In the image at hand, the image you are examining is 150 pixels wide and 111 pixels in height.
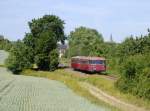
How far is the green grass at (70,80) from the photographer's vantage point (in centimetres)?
3809

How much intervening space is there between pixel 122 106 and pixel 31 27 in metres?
79.4

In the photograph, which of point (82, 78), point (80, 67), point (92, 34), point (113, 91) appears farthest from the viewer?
point (92, 34)

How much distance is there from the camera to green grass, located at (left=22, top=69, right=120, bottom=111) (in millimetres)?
38094

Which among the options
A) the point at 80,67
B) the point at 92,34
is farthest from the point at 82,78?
the point at 92,34

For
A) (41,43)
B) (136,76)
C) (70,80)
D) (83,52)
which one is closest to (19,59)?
(41,43)

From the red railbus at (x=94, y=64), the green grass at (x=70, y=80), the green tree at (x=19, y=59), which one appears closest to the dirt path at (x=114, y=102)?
the green grass at (x=70, y=80)

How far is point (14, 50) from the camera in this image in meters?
101

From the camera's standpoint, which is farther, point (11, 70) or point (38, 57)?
point (11, 70)

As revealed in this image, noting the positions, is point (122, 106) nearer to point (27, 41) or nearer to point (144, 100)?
point (144, 100)

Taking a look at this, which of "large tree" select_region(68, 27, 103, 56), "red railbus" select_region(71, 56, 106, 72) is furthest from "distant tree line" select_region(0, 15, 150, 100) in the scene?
"red railbus" select_region(71, 56, 106, 72)

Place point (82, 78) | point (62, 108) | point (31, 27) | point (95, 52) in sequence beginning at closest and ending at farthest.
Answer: point (62, 108)
point (82, 78)
point (95, 52)
point (31, 27)

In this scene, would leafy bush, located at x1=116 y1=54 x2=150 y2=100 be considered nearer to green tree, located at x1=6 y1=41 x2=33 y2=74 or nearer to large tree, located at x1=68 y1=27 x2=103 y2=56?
green tree, located at x1=6 y1=41 x2=33 y2=74

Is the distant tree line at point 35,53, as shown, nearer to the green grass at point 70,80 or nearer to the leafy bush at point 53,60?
the leafy bush at point 53,60

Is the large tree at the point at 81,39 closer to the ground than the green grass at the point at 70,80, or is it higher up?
higher up
